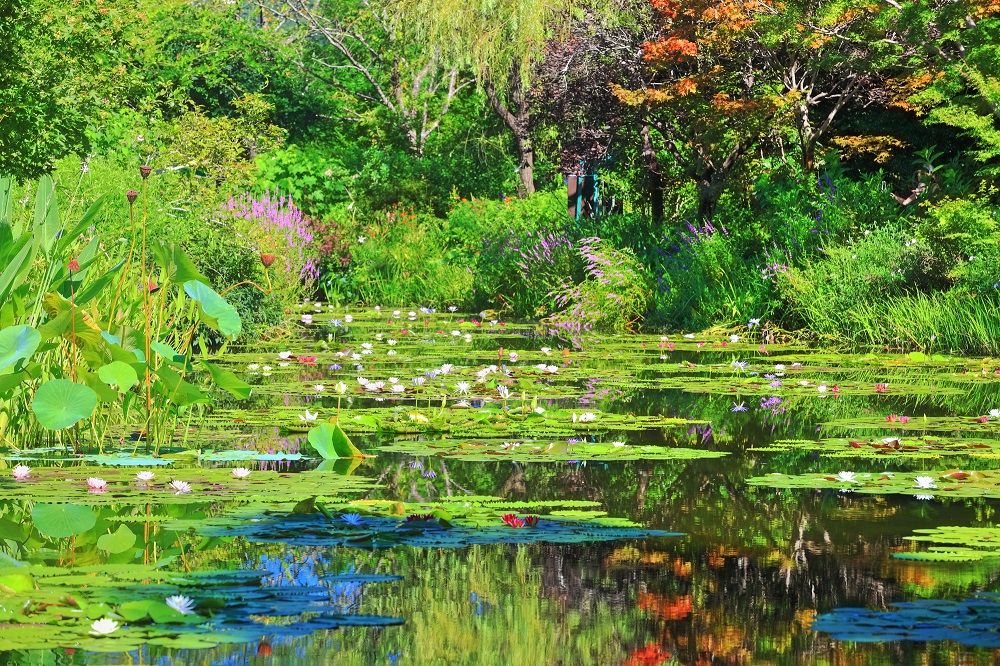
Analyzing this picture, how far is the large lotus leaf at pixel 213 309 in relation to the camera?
21.9 ft

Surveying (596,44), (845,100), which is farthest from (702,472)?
(596,44)

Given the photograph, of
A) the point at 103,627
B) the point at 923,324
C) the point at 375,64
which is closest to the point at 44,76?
the point at 923,324

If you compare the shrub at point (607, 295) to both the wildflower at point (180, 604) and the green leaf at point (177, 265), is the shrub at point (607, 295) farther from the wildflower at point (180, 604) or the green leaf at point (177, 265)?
the wildflower at point (180, 604)

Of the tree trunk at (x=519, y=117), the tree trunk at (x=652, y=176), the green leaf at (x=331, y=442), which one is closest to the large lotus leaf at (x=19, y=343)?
the green leaf at (x=331, y=442)

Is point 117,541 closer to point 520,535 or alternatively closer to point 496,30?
point 520,535

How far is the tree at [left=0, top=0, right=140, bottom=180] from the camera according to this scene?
10.8m

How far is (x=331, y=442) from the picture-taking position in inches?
264

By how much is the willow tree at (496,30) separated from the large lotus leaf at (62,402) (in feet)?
53.7

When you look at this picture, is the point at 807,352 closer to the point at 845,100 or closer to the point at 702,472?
the point at 845,100

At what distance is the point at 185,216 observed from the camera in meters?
14.8

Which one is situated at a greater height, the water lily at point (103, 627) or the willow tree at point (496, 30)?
the willow tree at point (496, 30)

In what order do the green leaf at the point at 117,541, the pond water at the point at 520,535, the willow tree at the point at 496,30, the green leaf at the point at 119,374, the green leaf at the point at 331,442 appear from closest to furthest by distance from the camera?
the pond water at the point at 520,535 < the green leaf at the point at 117,541 < the green leaf at the point at 119,374 < the green leaf at the point at 331,442 < the willow tree at the point at 496,30

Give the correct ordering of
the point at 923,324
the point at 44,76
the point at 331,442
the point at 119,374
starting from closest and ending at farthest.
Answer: the point at 119,374
the point at 331,442
the point at 44,76
the point at 923,324

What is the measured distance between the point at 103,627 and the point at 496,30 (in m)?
21.2
